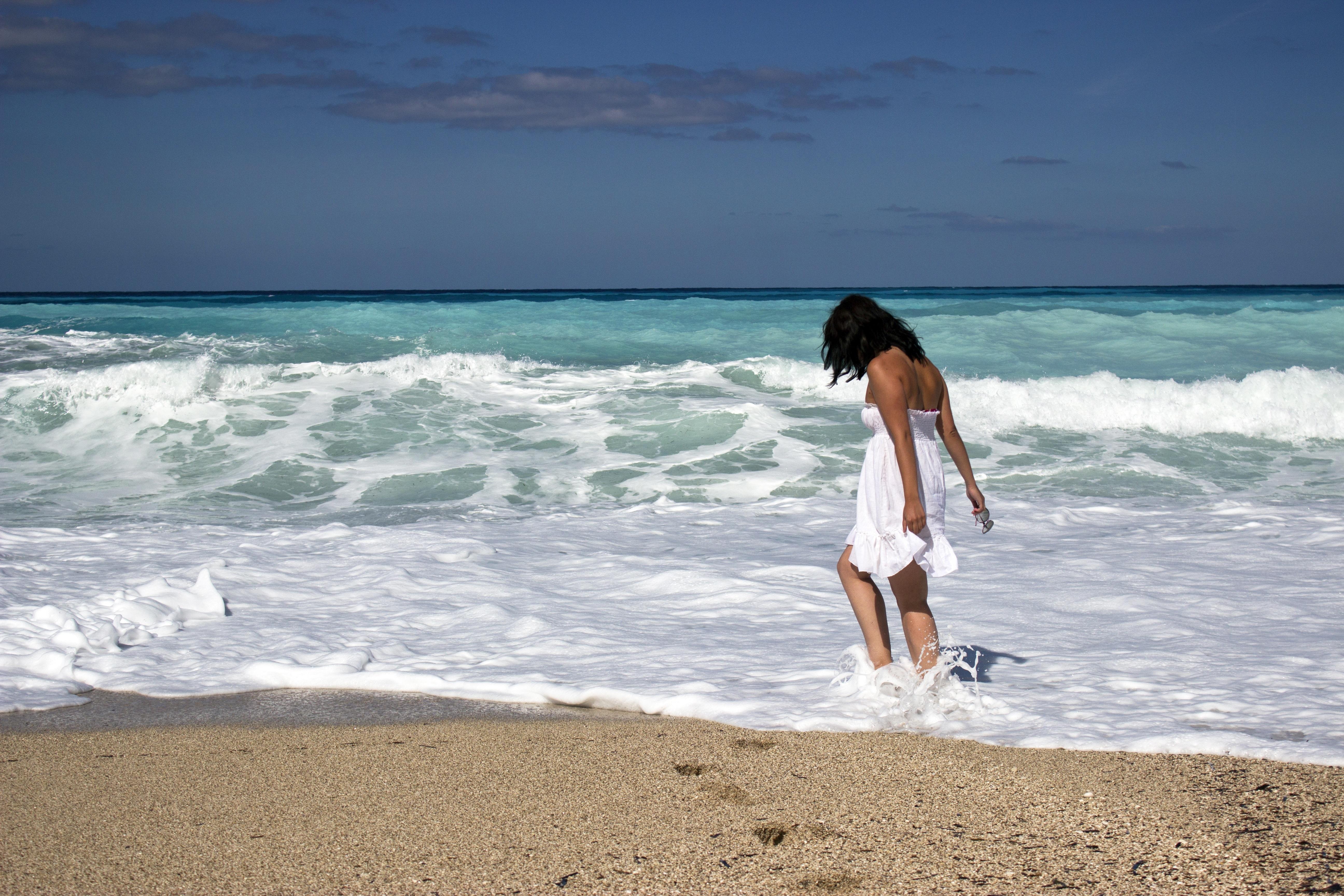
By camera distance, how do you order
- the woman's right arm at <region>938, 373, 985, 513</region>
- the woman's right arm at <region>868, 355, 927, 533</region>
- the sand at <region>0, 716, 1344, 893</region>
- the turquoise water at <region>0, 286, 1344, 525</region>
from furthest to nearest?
the turquoise water at <region>0, 286, 1344, 525</region>
the woman's right arm at <region>938, 373, 985, 513</region>
the woman's right arm at <region>868, 355, 927, 533</region>
the sand at <region>0, 716, 1344, 893</region>

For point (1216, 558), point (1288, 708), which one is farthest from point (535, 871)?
point (1216, 558)

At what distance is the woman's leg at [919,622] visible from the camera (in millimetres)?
3678

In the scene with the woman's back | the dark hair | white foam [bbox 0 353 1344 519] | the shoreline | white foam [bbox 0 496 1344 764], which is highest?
the dark hair

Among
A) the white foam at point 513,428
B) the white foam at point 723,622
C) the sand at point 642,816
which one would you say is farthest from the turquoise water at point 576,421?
→ the sand at point 642,816

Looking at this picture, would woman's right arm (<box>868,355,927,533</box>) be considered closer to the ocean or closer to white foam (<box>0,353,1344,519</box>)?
the ocean

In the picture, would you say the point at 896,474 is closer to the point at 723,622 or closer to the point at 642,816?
the point at 642,816

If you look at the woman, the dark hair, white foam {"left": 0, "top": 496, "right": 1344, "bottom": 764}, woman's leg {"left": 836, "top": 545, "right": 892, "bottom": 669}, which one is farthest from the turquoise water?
the dark hair

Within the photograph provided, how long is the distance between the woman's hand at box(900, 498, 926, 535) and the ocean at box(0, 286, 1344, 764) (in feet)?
2.11

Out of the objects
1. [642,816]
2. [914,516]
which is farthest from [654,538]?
[642,816]

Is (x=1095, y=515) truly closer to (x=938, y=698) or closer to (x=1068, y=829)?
(x=938, y=698)

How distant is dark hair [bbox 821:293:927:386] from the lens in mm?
3543

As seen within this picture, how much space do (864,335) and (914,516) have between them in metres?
0.65

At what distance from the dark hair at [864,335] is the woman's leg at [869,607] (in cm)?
69

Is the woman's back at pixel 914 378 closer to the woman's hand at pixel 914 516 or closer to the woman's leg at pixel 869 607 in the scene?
the woman's hand at pixel 914 516
